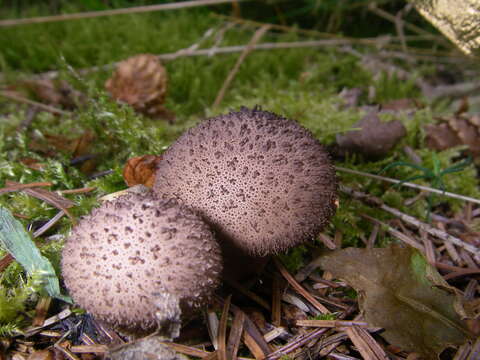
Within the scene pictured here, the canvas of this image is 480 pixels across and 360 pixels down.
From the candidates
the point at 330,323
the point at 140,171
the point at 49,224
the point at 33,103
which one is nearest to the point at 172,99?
the point at 33,103

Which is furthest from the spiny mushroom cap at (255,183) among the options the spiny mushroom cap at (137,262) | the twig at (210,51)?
the twig at (210,51)

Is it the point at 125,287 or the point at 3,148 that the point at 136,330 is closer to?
the point at 125,287

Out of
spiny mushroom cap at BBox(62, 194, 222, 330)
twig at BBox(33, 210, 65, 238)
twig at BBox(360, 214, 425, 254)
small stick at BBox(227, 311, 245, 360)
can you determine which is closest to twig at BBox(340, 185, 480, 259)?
twig at BBox(360, 214, 425, 254)

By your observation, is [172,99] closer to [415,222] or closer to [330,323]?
[415,222]

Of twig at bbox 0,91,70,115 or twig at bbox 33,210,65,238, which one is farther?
twig at bbox 0,91,70,115

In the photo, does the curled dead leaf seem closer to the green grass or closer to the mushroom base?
the green grass

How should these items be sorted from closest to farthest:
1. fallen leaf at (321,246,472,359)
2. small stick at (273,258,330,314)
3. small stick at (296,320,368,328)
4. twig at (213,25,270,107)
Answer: fallen leaf at (321,246,472,359) → small stick at (296,320,368,328) → small stick at (273,258,330,314) → twig at (213,25,270,107)

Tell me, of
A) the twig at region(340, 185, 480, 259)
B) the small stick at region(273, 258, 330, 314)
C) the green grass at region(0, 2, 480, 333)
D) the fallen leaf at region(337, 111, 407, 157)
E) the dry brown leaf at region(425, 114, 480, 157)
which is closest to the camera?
the small stick at region(273, 258, 330, 314)
